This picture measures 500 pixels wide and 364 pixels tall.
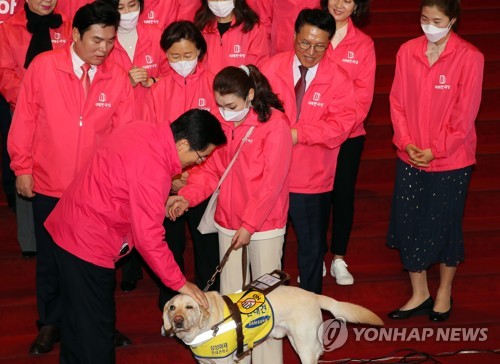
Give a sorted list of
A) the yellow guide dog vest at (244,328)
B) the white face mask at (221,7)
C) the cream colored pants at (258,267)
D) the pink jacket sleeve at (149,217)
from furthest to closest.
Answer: the white face mask at (221,7)
the cream colored pants at (258,267)
the yellow guide dog vest at (244,328)
the pink jacket sleeve at (149,217)

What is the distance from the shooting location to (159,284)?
560cm

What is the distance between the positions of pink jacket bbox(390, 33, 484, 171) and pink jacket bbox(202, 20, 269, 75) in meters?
0.88

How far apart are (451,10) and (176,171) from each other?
204cm

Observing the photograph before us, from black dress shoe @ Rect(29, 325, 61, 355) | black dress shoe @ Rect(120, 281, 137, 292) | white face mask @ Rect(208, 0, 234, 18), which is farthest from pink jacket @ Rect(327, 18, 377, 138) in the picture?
black dress shoe @ Rect(29, 325, 61, 355)

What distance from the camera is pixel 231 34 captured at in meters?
5.55

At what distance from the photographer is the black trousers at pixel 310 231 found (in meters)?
5.20

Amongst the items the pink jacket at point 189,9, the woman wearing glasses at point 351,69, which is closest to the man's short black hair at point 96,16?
the pink jacket at point 189,9

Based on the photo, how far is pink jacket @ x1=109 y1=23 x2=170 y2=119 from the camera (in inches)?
211

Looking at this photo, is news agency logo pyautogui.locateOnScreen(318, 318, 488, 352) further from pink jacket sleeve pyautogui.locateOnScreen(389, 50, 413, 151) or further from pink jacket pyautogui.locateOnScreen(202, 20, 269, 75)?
pink jacket pyautogui.locateOnScreen(202, 20, 269, 75)

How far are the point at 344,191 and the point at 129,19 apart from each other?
173 cm

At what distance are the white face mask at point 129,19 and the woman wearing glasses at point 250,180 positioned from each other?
963 mm

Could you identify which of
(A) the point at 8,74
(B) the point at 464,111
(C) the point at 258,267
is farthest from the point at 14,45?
(B) the point at 464,111

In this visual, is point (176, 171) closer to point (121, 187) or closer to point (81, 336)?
point (121, 187)

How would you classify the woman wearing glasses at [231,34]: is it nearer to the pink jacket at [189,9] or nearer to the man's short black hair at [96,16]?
the pink jacket at [189,9]
